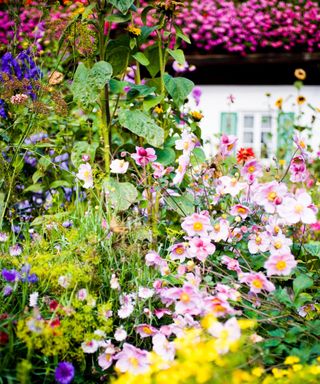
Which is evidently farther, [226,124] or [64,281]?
[226,124]

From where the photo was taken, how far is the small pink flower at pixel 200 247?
6.96 feet

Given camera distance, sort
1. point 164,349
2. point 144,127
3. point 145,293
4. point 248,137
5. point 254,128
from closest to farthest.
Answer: point 164,349, point 145,293, point 144,127, point 254,128, point 248,137

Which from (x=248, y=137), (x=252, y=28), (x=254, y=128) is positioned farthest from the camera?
(x=248, y=137)

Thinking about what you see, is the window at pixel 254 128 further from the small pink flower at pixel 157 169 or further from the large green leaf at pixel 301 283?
the large green leaf at pixel 301 283

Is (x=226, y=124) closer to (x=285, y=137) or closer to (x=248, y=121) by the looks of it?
(x=248, y=121)

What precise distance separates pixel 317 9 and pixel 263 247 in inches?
276

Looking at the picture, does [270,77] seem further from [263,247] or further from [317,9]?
[263,247]

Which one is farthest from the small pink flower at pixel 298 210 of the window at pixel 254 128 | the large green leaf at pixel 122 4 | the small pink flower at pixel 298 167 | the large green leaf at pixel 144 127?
the window at pixel 254 128

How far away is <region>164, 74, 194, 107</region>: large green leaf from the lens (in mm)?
2906

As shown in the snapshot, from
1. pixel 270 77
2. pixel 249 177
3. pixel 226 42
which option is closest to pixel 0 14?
pixel 226 42

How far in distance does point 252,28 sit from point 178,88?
19.2 feet

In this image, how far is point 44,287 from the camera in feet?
7.27

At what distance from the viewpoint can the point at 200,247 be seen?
7.00 ft

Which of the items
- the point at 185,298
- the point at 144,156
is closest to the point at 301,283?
the point at 185,298
